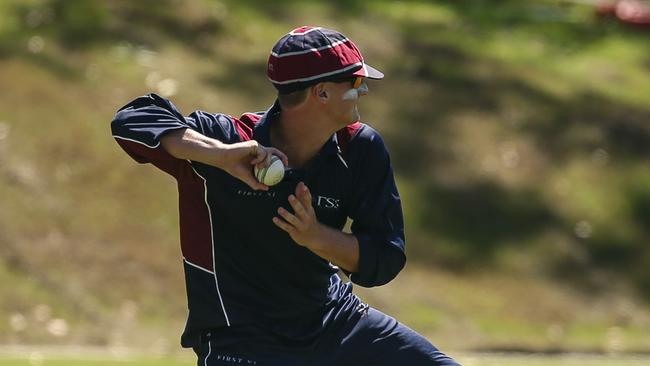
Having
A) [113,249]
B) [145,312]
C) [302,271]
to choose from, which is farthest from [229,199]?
[113,249]

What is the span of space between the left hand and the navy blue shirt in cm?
19

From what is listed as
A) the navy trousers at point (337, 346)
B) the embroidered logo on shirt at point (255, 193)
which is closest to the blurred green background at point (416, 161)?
the navy trousers at point (337, 346)

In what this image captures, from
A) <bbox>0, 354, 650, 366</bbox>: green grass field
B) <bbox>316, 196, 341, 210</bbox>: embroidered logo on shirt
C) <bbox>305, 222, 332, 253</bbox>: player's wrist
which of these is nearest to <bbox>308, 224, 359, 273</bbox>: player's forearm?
<bbox>305, 222, 332, 253</bbox>: player's wrist

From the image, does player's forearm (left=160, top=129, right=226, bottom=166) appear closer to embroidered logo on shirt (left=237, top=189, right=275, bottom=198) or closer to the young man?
the young man

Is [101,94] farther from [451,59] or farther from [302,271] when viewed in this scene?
[302,271]

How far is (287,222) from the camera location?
536 cm

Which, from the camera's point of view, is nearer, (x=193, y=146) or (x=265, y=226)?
(x=193, y=146)

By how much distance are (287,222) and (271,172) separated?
0.91 ft

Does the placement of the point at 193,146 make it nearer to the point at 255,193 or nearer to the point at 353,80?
the point at 255,193

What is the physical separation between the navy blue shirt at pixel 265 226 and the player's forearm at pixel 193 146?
0.38 feet

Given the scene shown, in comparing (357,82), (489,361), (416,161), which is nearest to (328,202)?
(357,82)

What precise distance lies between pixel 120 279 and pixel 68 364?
2382 mm

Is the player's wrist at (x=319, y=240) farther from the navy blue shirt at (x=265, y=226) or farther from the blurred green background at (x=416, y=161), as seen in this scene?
the blurred green background at (x=416, y=161)

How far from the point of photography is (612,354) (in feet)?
42.2
